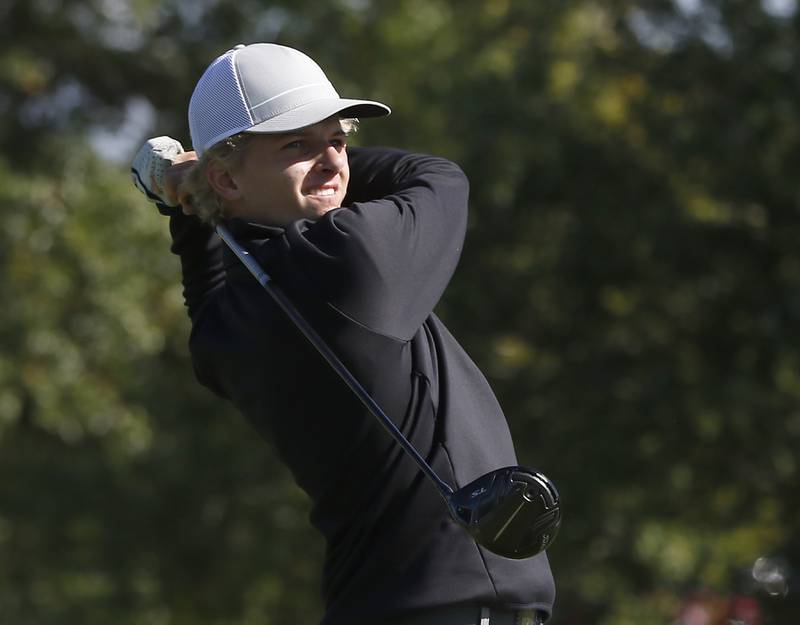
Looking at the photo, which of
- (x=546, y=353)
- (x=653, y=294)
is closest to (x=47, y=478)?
(x=546, y=353)

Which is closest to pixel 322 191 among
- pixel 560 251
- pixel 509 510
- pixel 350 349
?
pixel 350 349

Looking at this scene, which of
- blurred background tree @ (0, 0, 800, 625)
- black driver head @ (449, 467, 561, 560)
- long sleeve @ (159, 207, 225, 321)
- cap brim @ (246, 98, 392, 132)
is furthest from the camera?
blurred background tree @ (0, 0, 800, 625)

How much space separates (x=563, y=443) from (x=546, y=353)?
0.83 meters

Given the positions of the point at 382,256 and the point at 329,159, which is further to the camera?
the point at 329,159

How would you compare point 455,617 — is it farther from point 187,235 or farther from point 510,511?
point 187,235

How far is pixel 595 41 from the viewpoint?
45.7 ft

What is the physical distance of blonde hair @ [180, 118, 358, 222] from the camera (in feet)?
11.3

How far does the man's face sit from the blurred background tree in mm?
8188

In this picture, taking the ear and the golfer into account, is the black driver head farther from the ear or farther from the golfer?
the ear

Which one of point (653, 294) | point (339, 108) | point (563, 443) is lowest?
point (563, 443)

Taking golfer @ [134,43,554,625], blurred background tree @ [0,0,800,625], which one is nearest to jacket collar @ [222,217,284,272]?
golfer @ [134,43,554,625]

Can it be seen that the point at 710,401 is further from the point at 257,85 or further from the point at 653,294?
the point at 257,85

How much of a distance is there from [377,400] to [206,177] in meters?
0.72

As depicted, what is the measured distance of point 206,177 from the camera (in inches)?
139
